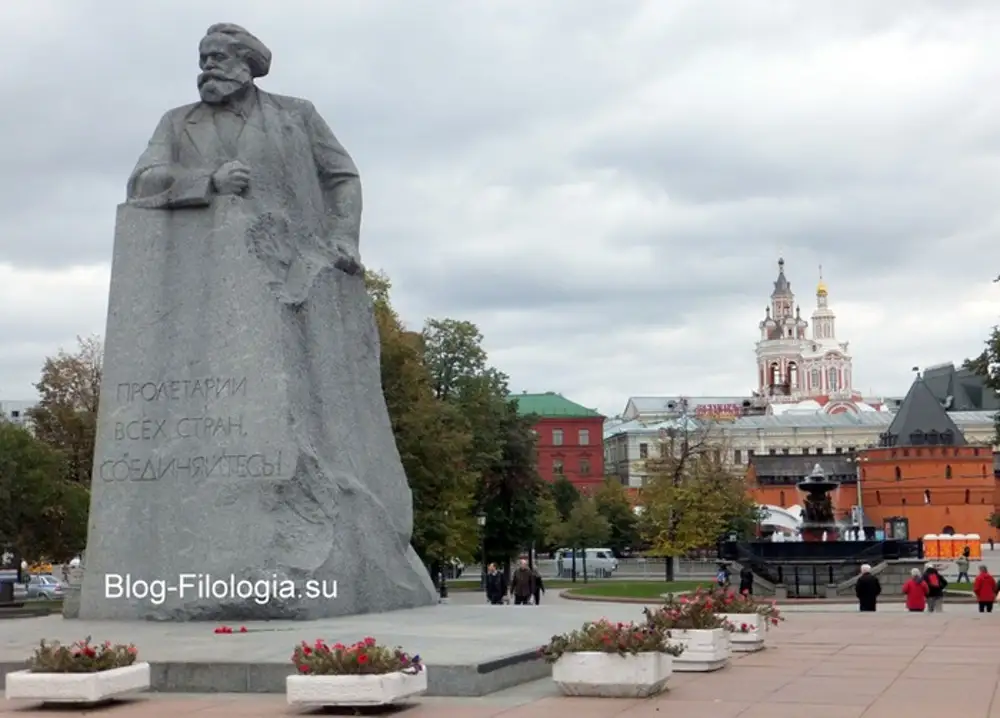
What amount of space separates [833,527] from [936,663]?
34.1m

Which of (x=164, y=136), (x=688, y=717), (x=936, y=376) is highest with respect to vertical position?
(x=936, y=376)

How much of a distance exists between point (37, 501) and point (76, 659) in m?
30.7

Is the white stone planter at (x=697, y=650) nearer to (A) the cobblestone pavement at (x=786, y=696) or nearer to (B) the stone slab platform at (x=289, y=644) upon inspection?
(A) the cobblestone pavement at (x=786, y=696)

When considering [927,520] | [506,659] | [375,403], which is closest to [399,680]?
[506,659]

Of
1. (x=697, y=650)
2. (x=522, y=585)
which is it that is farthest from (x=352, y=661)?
(x=522, y=585)

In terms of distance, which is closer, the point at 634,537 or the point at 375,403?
the point at 375,403

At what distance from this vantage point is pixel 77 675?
1098 centimetres

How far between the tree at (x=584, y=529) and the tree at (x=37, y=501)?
4040 cm

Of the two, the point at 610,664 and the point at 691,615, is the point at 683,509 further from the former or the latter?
the point at 610,664

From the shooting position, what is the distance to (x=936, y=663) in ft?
51.8

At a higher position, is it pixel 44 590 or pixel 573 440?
pixel 573 440

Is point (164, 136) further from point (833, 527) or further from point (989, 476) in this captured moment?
point (989, 476)

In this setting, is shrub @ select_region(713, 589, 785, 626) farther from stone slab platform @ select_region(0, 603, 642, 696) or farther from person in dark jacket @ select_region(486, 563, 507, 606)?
person in dark jacket @ select_region(486, 563, 507, 606)

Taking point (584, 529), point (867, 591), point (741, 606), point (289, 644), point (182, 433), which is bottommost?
point (289, 644)
